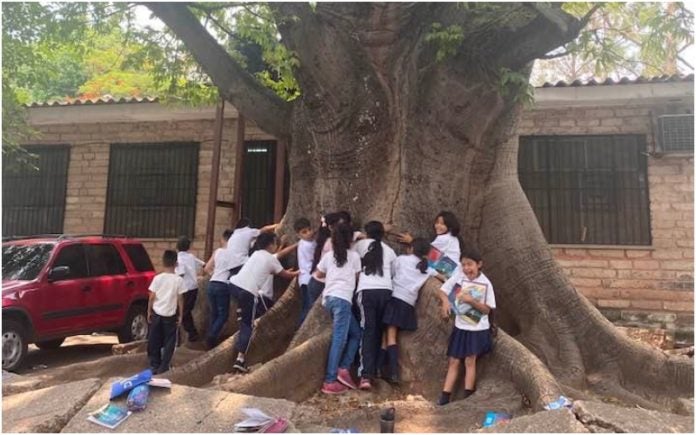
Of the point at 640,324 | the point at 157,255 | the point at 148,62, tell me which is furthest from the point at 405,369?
the point at 157,255

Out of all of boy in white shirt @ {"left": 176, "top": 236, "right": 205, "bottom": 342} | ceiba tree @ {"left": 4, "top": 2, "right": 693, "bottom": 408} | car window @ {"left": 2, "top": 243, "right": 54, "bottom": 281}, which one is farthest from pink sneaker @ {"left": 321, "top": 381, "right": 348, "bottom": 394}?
car window @ {"left": 2, "top": 243, "right": 54, "bottom": 281}

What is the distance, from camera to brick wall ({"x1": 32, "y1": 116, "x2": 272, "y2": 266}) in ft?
35.3

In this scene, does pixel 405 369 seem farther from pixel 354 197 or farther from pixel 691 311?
pixel 691 311

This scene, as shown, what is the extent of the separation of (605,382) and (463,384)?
5.08ft

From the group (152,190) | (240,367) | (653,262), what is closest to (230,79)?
(240,367)

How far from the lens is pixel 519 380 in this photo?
14.3 feet

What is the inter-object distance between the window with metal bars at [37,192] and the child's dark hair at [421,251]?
29.1 ft

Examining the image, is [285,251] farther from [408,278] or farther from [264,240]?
[408,278]

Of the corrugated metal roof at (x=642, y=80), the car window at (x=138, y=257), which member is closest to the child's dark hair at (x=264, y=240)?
the car window at (x=138, y=257)

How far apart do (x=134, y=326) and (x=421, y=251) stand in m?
5.31

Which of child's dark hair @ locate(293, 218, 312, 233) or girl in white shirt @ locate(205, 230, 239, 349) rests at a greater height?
child's dark hair @ locate(293, 218, 312, 233)

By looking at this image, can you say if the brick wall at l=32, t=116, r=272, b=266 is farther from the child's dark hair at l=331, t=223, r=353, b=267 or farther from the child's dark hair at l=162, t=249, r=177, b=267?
the child's dark hair at l=331, t=223, r=353, b=267

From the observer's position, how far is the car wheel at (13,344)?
21.3 ft

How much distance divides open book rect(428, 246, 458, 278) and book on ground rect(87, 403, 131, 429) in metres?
2.81
